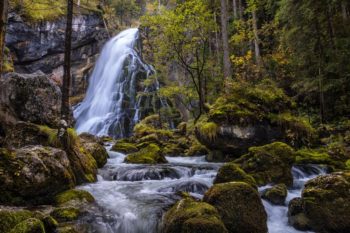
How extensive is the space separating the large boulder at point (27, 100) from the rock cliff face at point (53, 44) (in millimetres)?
22746

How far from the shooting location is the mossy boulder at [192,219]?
5.55 meters

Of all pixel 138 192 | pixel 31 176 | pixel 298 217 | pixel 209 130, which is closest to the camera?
pixel 298 217

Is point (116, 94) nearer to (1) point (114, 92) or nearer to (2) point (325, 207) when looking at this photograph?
(1) point (114, 92)

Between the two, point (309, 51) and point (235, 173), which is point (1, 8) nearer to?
point (235, 173)

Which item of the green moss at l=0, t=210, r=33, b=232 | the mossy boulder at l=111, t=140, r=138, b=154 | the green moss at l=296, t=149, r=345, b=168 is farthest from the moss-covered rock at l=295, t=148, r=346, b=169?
the green moss at l=0, t=210, r=33, b=232

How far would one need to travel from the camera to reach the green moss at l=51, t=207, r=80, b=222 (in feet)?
21.4

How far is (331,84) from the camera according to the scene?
15297 millimetres

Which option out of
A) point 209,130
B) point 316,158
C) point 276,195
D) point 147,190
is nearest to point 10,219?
point 147,190

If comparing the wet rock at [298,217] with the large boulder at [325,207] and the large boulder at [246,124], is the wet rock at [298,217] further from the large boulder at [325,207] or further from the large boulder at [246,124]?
the large boulder at [246,124]

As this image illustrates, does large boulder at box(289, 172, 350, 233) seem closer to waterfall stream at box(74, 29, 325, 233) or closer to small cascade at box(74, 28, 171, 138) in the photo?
waterfall stream at box(74, 29, 325, 233)

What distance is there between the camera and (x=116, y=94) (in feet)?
106

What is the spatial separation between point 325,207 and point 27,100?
1047cm

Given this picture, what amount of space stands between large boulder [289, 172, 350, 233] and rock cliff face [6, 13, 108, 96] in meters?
A: 31.4

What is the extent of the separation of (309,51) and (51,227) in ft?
52.0
